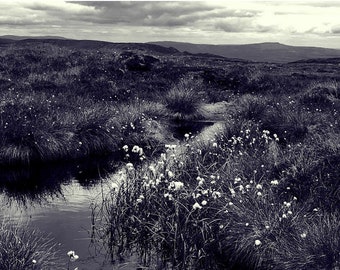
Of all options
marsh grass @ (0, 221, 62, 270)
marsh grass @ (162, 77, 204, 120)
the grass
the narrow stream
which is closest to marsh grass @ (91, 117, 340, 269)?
the grass

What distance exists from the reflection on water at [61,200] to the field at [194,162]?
0.36m

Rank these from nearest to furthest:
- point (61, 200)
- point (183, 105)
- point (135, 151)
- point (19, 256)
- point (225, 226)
Result: 1. point (19, 256)
2. point (225, 226)
3. point (135, 151)
4. point (61, 200)
5. point (183, 105)

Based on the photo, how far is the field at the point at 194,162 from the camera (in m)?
7.10

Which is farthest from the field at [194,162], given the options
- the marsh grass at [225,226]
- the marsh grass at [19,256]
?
the marsh grass at [19,256]

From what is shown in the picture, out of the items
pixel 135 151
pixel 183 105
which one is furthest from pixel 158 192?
pixel 183 105

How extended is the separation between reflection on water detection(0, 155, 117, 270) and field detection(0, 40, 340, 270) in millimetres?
357

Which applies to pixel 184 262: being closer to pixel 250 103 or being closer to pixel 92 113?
pixel 92 113

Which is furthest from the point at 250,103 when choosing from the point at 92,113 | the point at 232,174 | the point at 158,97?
the point at 232,174

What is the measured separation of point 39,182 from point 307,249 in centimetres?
749

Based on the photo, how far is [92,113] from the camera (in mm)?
15906

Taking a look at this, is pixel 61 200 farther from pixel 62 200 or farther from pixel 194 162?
pixel 194 162

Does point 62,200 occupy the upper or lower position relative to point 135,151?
lower

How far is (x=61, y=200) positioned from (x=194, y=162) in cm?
317

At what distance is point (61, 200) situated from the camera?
10.4m
